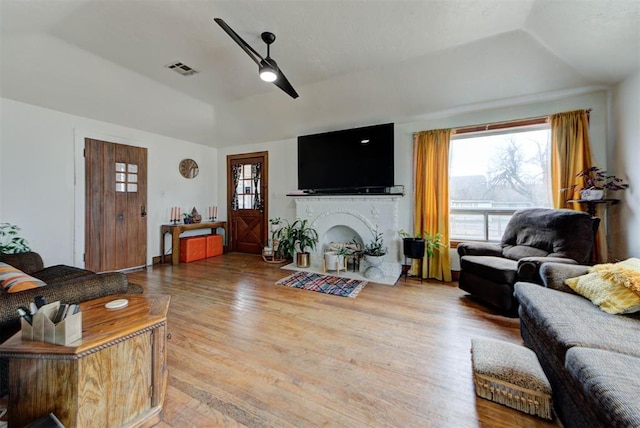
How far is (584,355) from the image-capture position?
1132 mm

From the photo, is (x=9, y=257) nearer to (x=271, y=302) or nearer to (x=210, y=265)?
(x=210, y=265)

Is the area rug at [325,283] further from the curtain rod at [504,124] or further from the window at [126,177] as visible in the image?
the window at [126,177]

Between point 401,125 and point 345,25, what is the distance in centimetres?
202

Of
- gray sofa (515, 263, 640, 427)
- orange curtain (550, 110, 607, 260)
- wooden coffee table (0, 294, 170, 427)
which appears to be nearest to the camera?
gray sofa (515, 263, 640, 427)

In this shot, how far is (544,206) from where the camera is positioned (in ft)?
11.1

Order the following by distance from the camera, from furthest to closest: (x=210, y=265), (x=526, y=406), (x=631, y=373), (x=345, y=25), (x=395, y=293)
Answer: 1. (x=210, y=265)
2. (x=395, y=293)
3. (x=345, y=25)
4. (x=526, y=406)
5. (x=631, y=373)

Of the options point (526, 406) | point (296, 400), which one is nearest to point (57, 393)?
point (296, 400)

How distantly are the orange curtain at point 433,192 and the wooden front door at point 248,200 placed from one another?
319cm

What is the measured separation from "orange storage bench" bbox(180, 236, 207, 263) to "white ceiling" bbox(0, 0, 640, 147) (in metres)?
2.31

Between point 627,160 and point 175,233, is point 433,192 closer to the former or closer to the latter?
point 627,160

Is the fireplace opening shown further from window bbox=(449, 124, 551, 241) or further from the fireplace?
window bbox=(449, 124, 551, 241)

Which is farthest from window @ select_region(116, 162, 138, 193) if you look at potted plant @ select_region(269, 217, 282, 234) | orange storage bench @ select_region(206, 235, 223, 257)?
potted plant @ select_region(269, 217, 282, 234)

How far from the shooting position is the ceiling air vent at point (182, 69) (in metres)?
3.32

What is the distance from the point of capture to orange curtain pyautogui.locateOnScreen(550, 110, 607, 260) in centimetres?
301
